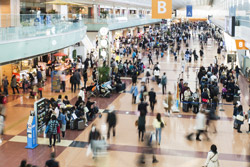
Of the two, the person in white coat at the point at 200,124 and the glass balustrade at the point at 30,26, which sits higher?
the glass balustrade at the point at 30,26

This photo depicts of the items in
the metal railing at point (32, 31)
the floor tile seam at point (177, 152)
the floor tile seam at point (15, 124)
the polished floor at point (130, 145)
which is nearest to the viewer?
the polished floor at point (130, 145)

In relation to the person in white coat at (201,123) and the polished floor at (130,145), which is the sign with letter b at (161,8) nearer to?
the polished floor at (130,145)

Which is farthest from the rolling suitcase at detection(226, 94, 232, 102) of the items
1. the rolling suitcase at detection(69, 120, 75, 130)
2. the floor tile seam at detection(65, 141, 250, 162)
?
the rolling suitcase at detection(69, 120, 75, 130)

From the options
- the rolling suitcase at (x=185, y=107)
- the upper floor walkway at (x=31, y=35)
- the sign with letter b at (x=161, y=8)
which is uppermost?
the sign with letter b at (x=161, y=8)

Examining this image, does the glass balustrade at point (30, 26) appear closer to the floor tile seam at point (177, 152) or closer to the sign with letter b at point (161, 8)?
the sign with letter b at point (161, 8)

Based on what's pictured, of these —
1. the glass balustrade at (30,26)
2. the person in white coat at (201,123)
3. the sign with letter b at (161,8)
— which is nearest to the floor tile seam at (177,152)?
the person in white coat at (201,123)

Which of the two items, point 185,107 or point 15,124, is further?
point 185,107

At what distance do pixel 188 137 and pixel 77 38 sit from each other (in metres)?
13.0

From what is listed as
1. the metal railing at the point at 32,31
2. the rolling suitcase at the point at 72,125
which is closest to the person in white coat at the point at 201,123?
the rolling suitcase at the point at 72,125

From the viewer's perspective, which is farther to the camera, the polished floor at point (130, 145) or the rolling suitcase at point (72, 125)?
the rolling suitcase at point (72, 125)

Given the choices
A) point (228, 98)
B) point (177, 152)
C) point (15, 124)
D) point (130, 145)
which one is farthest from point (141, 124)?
point (228, 98)

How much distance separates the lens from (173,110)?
15.0m

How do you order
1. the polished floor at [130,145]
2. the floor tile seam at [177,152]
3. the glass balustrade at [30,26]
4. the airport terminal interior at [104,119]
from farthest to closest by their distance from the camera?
1. the glass balustrade at [30,26]
2. the floor tile seam at [177,152]
3. the airport terminal interior at [104,119]
4. the polished floor at [130,145]

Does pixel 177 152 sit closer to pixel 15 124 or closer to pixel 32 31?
pixel 15 124
